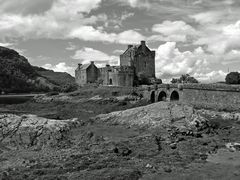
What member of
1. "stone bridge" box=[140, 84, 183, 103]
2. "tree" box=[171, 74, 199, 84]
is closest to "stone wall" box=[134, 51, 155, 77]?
"tree" box=[171, 74, 199, 84]

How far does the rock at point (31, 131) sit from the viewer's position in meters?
30.0

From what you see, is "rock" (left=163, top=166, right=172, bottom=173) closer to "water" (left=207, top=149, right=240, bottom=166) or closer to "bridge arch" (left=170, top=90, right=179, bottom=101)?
"water" (left=207, top=149, right=240, bottom=166)

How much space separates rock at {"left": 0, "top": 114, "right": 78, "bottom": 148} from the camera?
98.3 ft

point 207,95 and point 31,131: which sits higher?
point 207,95

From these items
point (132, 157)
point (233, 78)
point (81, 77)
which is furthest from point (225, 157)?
point (81, 77)

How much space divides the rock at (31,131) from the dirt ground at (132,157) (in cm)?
130

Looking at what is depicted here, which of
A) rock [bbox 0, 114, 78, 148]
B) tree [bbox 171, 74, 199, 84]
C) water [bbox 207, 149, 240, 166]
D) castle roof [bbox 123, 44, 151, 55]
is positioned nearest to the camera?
water [bbox 207, 149, 240, 166]

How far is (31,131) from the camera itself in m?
31.8

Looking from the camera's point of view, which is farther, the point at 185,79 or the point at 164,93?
the point at 185,79

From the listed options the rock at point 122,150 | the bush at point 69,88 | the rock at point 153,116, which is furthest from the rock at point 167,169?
the bush at point 69,88

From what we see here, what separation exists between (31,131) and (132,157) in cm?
1260

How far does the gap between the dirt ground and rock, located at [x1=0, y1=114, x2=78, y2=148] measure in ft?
4.26

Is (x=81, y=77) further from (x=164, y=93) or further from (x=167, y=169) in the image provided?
(x=167, y=169)

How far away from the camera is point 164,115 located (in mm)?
36594
